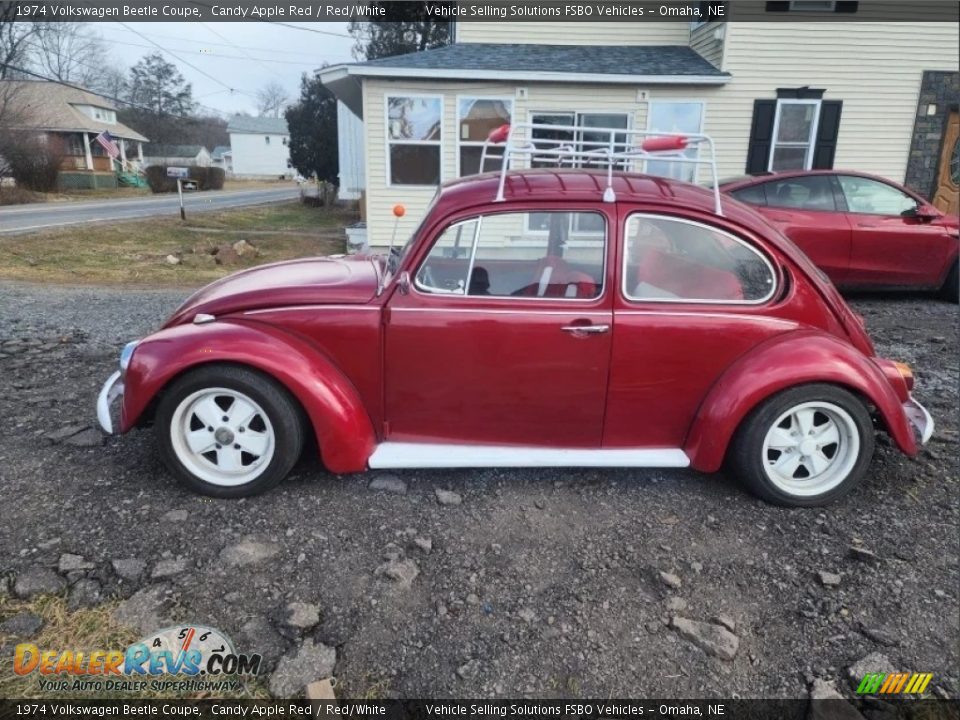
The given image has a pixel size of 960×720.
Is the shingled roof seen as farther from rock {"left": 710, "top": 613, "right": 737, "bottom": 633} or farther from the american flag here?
the american flag

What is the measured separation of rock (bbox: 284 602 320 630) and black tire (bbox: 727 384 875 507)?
2.20m

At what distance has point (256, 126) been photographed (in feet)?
218

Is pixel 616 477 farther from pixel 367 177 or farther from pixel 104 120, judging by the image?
pixel 104 120

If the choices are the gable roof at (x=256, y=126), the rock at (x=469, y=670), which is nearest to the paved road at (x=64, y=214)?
the rock at (x=469, y=670)

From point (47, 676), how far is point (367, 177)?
34.0 ft

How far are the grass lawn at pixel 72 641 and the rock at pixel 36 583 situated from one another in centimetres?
4

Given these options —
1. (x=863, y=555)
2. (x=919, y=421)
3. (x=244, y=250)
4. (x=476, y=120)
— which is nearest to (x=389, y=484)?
(x=863, y=555)

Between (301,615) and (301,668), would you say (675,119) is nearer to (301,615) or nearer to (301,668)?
(301,615)

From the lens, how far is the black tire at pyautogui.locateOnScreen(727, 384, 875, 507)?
3.16 m

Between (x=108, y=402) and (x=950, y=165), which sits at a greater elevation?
(x=950, y=165)

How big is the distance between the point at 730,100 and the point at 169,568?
12.0m

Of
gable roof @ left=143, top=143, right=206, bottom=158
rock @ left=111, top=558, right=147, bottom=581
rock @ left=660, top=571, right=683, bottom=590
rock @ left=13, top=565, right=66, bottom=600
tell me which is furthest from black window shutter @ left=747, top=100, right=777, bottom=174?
gable roof @ left=143, top=143, right=206, bottom=158

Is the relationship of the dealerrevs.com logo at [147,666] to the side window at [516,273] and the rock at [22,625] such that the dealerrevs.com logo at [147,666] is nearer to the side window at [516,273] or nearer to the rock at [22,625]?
the rock at [22,625]

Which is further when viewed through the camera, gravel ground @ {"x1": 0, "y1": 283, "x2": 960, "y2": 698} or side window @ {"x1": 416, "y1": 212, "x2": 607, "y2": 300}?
side window @ {"x1": 416, "y1": 212, "x2": 607, "y2": 300}
